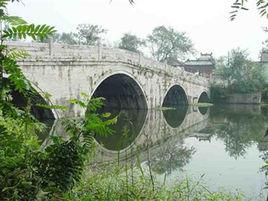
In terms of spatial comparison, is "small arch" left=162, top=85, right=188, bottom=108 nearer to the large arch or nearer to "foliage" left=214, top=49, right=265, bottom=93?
"foliage" left=214, top=49, right=265, bottom=93

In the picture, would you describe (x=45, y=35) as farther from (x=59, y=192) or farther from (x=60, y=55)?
(x=60, y=55)

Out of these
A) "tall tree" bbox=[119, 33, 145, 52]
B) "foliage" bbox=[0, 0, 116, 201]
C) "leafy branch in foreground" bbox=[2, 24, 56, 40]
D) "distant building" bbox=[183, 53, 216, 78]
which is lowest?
"foliage" bbox=[0, 0, 116, 201]

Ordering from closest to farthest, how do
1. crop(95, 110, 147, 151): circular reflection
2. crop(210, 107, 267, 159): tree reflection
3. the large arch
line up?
crop(95, 110, 147, 151): circular reflection, crop(210, 107, 267, 159): tree reflection, the large arch

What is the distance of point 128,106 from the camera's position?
22.8m

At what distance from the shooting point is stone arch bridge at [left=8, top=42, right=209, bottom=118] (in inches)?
527

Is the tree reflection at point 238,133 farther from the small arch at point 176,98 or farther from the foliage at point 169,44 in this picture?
the foliage at point 169,44

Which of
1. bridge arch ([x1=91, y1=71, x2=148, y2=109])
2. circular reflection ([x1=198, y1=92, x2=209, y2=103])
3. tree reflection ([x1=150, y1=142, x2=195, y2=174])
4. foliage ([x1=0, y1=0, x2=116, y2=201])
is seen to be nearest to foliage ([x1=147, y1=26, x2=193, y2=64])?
circular reflection ([x1=198, y1=92, x2=209, y2=103])

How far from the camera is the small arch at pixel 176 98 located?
27966 millimetres

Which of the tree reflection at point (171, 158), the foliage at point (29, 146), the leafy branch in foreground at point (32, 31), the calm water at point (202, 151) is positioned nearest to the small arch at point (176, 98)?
the calm water at point (202, 151)

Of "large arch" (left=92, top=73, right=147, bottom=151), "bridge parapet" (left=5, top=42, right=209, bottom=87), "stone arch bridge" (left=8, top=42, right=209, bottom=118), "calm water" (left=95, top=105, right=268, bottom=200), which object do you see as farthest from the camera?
"large arch" (left=92, top=73, right=147, bottom=151)

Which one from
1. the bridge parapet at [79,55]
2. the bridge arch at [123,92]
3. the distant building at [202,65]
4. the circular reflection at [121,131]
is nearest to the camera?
the circular reflection at [121,131]

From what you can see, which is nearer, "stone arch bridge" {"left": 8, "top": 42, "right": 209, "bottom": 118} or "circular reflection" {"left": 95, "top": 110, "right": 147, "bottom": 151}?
"circular reflection" {"left": 95, "top": 110, "right": 147, "bottom": 151}

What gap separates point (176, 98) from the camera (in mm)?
29312

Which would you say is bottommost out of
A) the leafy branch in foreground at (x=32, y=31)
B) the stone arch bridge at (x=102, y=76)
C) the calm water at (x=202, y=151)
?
the calm water at (x=202, y=151)
